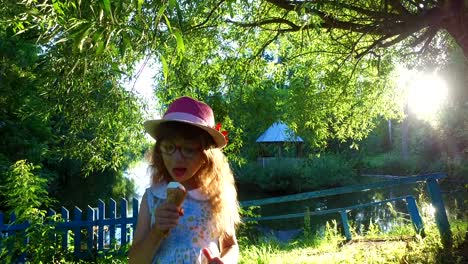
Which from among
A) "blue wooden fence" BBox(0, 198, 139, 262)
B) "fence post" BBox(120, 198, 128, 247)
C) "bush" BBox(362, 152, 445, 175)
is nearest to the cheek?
"blue wooden fence" BBox(0, 198, 139, 262)

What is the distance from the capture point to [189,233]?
165 centimetres

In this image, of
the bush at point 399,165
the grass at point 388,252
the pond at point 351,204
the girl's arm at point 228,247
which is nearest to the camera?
the girl's arm at point 228,247

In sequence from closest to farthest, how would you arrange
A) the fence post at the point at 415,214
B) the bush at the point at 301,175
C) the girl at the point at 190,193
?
the girl at the point at 190,193 < the fence post at the point at 415,214 < the bush at the point at 301,175

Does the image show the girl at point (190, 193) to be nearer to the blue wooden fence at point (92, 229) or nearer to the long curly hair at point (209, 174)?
the long curly hair at point (209, 174)

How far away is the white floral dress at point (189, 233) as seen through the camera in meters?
1.61

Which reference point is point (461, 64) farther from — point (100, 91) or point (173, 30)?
point (173, 30)

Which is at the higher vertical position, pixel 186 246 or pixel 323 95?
pixel 323 95

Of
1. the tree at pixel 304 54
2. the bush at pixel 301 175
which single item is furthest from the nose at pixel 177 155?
the bush at pixel 301 175

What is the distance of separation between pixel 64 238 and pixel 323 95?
443 centimetres

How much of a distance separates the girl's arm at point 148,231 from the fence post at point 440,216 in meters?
4.24

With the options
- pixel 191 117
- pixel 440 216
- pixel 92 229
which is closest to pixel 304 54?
pixel 440 216

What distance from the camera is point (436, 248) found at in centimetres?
482

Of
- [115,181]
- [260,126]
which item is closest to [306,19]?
[260,126]

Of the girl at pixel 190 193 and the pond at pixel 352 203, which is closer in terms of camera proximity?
the girl at pixel 190 193
